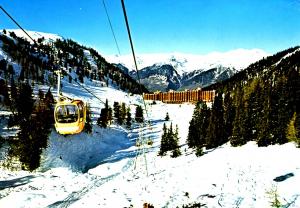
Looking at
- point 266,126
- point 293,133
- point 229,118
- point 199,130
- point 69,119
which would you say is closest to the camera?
point 69,119

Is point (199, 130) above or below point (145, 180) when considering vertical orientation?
above

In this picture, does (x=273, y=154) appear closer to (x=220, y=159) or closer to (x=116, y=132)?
(x=220, y=159)

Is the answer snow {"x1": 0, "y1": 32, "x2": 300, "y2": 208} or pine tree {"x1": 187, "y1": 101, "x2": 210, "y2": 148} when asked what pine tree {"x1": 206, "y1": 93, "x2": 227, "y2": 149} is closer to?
pine tree {"x1": 187, "y1": 101, "x2": 210, "y2": 148}

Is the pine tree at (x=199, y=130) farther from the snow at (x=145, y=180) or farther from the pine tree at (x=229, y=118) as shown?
the snow at (x=145, y=180)

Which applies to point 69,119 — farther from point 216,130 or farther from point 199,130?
point 199,130

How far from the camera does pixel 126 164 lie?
48.2m

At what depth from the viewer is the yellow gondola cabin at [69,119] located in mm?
19781

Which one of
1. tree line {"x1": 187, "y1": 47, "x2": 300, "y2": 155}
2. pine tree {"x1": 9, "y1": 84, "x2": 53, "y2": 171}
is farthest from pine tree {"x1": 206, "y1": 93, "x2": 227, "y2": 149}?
pine tree {"x1": 9, "y1": 84, "x2": 53, "y2": 171}

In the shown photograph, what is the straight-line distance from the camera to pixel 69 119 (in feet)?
66.8

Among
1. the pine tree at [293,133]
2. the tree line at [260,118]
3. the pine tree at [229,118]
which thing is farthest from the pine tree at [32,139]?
the pine tree at [293,133]

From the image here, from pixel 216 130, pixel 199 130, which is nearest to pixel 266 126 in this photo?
pixel 216 130

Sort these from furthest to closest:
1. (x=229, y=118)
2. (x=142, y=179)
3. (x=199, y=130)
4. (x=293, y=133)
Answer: (x=199, y=130) < (x=229, y=118) < (x=142, y=179) < (x=293, y=133)

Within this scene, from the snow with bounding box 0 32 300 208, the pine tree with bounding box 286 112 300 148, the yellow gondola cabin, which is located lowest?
the snow with bounding box 0 32 300 208

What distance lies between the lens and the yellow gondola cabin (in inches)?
779
